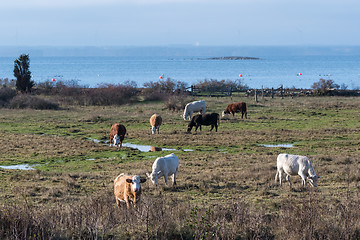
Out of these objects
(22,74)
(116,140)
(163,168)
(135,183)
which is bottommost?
(116,140)

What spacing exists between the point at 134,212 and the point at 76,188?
229 inches

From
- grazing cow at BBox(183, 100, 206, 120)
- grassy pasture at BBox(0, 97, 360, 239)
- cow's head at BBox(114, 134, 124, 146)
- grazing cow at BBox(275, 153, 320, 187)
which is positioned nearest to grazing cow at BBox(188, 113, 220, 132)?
grassy pasture at BBox(0, 97, 360, 239)

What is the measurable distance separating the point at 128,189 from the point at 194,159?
980 centimetres

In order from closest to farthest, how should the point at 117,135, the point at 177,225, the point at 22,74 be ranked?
the point at 177,225
the point at 117,135
the point at 22,74

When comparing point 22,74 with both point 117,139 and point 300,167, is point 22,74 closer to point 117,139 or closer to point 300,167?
point 117,139

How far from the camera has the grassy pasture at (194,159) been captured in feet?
37.5

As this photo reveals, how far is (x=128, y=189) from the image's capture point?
37.2ft

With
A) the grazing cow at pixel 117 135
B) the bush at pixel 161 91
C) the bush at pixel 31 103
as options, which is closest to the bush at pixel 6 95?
the bush at pixel 31 103

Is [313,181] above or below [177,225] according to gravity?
below

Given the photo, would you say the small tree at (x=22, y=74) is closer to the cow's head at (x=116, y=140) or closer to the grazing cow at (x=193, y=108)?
the grazing cow at (x=193, y=108)

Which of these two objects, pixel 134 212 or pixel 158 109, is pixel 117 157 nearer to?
pixel 134 212

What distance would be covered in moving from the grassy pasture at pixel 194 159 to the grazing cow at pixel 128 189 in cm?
30

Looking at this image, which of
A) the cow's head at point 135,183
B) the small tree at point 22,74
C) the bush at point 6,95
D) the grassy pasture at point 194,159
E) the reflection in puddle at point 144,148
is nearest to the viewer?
the cow's head at point 135,183

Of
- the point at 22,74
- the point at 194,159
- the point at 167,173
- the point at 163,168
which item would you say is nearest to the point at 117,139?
the point at 194,159
